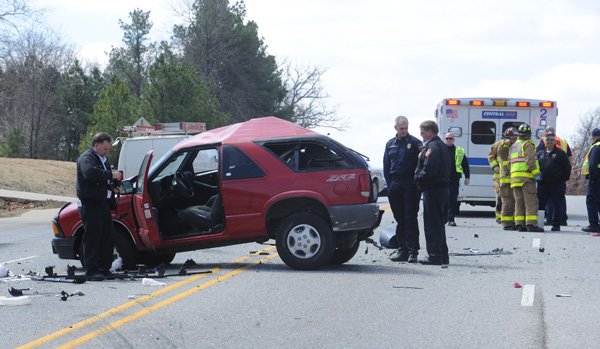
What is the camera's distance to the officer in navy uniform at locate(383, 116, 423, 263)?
1310 cm

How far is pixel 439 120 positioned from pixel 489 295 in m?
14.6

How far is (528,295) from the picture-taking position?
10.0m

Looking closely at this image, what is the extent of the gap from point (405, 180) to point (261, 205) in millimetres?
2093

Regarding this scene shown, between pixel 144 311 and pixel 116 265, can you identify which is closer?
pixel 144 311

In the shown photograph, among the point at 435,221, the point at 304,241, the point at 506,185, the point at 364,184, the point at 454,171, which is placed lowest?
the point at 304,241

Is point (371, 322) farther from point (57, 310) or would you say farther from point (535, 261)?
point (535, 261)

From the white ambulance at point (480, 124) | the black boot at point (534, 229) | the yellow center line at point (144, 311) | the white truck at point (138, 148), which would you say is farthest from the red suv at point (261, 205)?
the white truck at point (138, 148)

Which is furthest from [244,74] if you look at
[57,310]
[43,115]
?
[57,310]

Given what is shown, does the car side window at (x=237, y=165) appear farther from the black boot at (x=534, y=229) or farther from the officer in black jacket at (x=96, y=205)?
the black boot at (x=534, y=229)

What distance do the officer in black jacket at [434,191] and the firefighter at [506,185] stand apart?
7109 millimetres

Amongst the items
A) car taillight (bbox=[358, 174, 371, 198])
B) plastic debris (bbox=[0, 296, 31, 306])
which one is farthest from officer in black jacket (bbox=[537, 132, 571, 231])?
plastic debris (bbox=[0, 296, 31, 306])

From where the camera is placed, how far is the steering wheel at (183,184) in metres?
12.6

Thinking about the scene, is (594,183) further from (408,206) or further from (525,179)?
(408,206)

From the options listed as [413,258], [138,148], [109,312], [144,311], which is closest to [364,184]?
[413,258]
